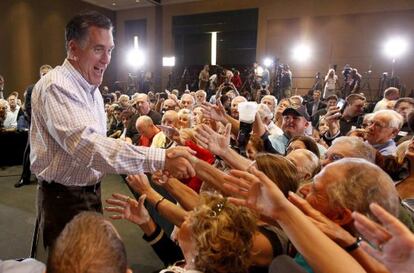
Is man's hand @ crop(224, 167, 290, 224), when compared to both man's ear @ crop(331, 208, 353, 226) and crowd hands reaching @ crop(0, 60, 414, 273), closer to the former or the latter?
crowd hands reaching @ crop(0, 60, 414, 273)

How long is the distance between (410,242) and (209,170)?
106 centimetres

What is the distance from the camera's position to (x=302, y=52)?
435 inches

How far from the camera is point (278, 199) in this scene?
839 mm

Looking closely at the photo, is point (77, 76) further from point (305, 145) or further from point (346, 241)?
point (305, 145)

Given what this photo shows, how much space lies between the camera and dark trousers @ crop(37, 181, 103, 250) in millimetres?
1365

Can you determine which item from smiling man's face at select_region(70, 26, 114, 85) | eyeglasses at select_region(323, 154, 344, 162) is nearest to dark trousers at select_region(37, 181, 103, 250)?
smiling man's face at select_region(70, 26, 114, 85)

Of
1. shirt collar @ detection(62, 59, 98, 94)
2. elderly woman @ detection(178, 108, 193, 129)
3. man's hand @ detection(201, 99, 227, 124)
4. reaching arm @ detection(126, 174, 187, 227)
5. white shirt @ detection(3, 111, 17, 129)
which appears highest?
shirt collar @ detection(62, 59, 98, 94)

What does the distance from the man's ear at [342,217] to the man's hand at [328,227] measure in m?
0.05

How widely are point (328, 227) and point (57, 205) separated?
1109 mm

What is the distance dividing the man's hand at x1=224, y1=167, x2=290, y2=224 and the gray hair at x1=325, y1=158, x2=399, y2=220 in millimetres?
237

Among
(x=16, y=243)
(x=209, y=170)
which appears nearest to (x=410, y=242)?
(x=209, y=170)

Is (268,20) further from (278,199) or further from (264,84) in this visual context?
(278,199)

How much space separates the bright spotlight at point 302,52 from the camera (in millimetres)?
10984

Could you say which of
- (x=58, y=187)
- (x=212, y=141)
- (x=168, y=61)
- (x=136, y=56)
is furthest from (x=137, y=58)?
(x=58, y=187)
